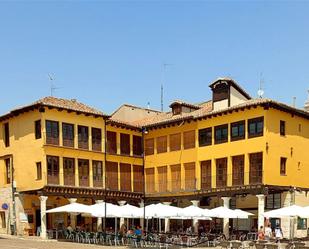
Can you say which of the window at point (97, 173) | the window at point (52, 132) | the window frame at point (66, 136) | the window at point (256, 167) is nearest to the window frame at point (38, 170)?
the window at point (52, 132)

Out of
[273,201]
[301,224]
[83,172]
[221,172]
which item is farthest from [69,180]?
[301,224]

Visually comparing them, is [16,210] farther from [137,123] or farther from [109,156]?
[137,123]

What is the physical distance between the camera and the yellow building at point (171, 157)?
37375 mm

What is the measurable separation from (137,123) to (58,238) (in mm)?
14960

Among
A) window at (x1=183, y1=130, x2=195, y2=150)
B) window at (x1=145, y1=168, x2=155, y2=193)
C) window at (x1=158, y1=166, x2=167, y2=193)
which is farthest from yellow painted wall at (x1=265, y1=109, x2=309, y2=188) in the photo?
window at (x1=145, y1=168, x2=155, y2=193)

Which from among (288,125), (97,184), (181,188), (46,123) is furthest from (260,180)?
(46,123)

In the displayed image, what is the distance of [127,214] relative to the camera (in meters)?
34.0

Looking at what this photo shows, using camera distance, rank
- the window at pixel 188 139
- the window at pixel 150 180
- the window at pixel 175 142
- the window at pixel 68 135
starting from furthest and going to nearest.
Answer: the window at pixel 150 180, the window at pixel 175 142, the window at pixel 188 139, the window at pixel 68 135

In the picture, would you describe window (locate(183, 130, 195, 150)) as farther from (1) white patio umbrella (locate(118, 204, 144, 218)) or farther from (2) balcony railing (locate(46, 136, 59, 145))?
(2) balcony railing (locate(46, 136, 59, 145))

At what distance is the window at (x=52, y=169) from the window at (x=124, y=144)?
7472 mm

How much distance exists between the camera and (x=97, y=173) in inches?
1677

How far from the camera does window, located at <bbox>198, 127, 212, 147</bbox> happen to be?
41.2 m

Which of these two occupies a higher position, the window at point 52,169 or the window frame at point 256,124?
the window frame at point 256,124

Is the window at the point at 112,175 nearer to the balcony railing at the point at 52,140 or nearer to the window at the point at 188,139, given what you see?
the balcony railing at the point at 52,140
